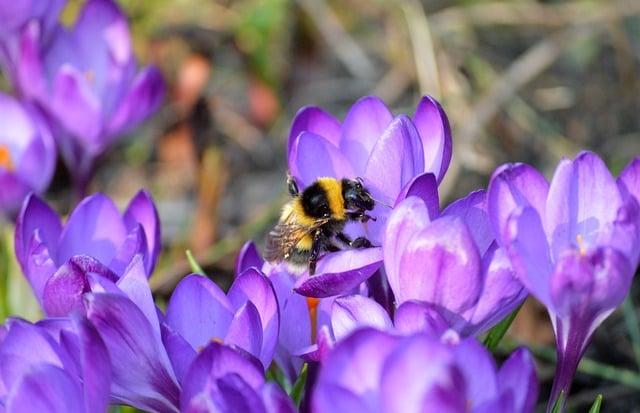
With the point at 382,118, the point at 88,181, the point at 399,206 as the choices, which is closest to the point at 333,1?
the point at 88,181

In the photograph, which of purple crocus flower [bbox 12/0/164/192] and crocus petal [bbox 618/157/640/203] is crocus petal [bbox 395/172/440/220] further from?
purple crocus flower [bbox 12/0/164/192]

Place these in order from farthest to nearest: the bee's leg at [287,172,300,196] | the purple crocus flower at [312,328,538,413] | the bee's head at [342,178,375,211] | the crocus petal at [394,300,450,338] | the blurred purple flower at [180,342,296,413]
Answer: the bee's leg at [287,172,300,196]
the bee's head at [342,178,375,211]
the crocus petal at [394,300,450,338]
the blurred purple flower at [180,342,296,413]
the purple crocus flower at [312,328,538,413]

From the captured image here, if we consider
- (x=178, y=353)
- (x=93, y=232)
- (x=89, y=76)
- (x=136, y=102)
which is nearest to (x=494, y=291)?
(x=178, y=353)

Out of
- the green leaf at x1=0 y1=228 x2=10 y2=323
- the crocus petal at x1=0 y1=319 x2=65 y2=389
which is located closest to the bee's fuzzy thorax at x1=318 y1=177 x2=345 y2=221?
the crocus petal at x1=0 y1=319 x2=65 y2=389

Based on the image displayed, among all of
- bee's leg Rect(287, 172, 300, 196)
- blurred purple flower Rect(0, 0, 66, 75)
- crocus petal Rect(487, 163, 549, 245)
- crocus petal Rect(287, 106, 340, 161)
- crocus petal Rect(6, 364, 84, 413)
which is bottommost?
crocus petal Rect(6, 364, 84, 413)

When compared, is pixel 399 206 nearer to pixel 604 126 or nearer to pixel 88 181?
pixel 88 181

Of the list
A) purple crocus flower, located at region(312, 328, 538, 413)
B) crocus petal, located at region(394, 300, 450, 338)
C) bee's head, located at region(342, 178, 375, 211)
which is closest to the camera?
purple crocus flower, located at region(312, 328, 538, 413)

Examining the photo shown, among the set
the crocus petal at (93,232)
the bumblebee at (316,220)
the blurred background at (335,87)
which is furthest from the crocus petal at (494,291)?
the blurred background at (335,87)
